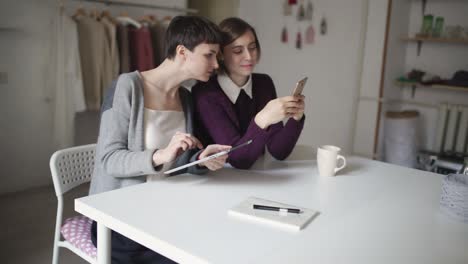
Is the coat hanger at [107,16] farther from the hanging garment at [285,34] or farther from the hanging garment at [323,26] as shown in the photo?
the hanging garment at [323,26]

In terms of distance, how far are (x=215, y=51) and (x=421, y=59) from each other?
2.79 m

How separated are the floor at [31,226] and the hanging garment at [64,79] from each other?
41 cm

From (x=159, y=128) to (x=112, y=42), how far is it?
194 cm

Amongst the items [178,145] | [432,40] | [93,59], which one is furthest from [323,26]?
[178,145]

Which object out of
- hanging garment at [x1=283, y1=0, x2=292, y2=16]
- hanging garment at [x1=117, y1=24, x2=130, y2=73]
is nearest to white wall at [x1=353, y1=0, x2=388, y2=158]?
hanging garment at [x1=283, y1=0, x2=292, y2=16]

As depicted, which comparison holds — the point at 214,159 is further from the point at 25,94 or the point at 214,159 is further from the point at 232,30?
the point at 25,94

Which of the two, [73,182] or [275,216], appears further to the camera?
[73,182]

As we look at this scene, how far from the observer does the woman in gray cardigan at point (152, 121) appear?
1.22 m

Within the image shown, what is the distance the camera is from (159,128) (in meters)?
1.39

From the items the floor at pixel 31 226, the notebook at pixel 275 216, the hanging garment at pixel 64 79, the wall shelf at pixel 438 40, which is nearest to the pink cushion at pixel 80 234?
the notebook at pixel 275 216

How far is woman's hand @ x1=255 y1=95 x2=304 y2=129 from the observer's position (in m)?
1.30

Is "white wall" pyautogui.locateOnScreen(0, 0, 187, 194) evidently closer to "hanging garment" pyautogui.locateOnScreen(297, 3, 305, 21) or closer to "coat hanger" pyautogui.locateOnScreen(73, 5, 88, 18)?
"coat hanger" pyautogui.locateOnScreen(73, 5, 88, 18)

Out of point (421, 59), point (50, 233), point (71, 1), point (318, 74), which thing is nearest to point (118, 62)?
point (71, 1)

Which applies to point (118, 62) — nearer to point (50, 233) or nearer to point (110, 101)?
point (50, 233)
